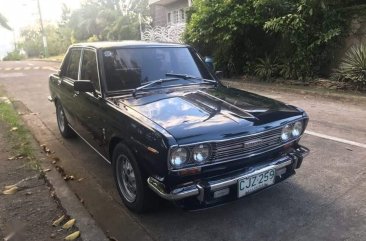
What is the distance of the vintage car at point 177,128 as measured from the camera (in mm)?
3203

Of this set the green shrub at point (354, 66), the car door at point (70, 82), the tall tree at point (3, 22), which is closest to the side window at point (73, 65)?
the car door at point (70, 82)

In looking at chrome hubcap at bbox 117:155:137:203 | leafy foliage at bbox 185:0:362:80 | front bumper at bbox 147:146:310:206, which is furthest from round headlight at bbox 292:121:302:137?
leafy foliage at bbox 185:0:362:80

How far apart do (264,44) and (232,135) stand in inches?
406

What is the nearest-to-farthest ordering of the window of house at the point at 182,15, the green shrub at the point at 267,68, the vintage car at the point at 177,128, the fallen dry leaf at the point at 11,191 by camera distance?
the vintage car at the point at 177,128, the fallen dry leaf at the point at 11,191, the green shrub at the point at 267,68, the window of house at the point at 182,15

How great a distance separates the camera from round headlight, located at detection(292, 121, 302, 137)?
3.86m

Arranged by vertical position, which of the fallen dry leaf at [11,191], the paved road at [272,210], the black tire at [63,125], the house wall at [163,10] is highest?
the house wall at [163,10]

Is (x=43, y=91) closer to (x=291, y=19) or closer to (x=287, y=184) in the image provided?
(x=291, y=19)

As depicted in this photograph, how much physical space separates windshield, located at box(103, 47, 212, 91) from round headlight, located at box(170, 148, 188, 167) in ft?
4.76

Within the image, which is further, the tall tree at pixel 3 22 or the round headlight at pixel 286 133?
the tall tree at pixel 3 22

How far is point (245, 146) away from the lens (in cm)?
338

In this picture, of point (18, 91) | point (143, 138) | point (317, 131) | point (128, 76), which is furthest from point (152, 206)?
point (18, 91)

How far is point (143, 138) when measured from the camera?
3.35m

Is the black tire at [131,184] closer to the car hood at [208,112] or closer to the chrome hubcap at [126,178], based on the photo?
the chrome hubcap at [126,178]

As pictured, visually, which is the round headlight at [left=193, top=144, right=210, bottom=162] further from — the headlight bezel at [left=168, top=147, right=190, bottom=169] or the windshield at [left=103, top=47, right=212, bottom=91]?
the windshield at [left=103, top=47, right=212, bottom=91]
